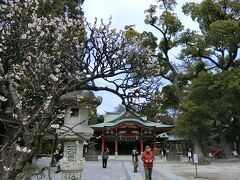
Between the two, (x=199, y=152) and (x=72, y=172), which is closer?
(x=72, y=172)

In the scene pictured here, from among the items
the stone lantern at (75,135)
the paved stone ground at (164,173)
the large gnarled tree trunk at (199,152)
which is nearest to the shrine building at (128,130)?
the large gnarled tree trunk at (199,152)

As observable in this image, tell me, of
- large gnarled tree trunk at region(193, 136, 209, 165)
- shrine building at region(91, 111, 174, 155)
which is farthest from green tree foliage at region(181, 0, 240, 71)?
shrine building at region(91, 111, 174, 155)

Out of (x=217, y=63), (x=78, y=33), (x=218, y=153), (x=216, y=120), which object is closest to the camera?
(x=78, y=33)

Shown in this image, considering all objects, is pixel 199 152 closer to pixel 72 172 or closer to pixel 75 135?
pixel 72 172

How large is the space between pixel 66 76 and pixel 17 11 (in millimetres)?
2217

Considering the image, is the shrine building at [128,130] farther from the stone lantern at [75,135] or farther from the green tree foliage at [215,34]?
the stone lantern at [75,135]

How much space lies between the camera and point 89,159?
3102 centimetres

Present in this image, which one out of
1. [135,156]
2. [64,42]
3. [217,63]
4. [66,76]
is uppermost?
[217,63]

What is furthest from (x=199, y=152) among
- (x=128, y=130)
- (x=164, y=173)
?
(x=128, y=130)

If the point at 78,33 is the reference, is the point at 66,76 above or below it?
below

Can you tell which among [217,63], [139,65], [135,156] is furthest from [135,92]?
[217,63]

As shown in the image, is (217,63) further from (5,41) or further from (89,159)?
(5,41)

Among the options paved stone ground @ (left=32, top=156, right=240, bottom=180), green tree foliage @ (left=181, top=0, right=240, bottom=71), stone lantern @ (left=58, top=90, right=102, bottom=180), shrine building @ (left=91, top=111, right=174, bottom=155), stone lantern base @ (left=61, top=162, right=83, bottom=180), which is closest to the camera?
stone lantern @ (left=58, top=90, right=102, bottom=180)

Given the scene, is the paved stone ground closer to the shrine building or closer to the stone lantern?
the stone lantern
